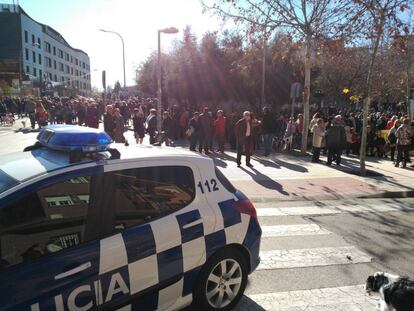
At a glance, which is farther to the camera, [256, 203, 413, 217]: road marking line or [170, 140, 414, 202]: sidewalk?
[170, 140, 414, 202]: sidewalk

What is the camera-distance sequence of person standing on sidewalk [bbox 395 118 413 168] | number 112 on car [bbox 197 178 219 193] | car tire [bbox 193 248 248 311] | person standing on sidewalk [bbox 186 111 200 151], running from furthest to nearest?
person standing on sidewalk [bbox 186 111 200 151] → person standing on sidewalk [bbox 395 118 413 168] → number 112 on car [bbox 197 178 219 193] → car tire [bbox 193 248 248 311]

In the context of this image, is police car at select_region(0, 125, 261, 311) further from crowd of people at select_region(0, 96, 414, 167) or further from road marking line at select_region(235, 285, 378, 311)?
crowd of people at select_region(0, 96, 414, 167)

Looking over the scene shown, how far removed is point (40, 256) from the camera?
2699mm

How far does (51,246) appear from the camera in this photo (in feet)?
9.11

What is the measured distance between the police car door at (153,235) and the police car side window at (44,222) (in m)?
0.22

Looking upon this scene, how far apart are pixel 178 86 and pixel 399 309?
24.3 metres

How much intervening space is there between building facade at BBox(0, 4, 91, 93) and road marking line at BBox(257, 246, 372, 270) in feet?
180

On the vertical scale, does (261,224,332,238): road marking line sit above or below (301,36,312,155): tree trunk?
below

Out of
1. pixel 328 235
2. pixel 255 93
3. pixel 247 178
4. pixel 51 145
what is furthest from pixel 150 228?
pixel 255 93

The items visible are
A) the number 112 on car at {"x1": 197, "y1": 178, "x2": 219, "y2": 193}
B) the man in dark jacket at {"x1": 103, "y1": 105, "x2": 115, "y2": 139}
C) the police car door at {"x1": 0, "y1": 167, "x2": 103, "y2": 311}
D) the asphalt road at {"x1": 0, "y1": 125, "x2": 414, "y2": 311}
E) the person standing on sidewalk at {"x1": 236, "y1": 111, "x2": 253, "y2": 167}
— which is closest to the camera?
the police car door at {"x1": 0, "y1": 167, "x2": 103, "y2": 311}

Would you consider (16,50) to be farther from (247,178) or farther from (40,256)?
(40,256)

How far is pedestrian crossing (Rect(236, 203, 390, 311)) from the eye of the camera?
4051 mm

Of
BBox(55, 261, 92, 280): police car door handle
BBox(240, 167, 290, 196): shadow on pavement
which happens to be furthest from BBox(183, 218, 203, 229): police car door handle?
BBox(240, 167, 290, 196): shadow on pavement

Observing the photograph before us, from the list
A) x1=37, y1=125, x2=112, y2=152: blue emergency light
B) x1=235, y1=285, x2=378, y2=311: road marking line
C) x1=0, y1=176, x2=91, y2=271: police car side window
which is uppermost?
x1=37, y1=125, x2=112, y2=152: blue emergency light
